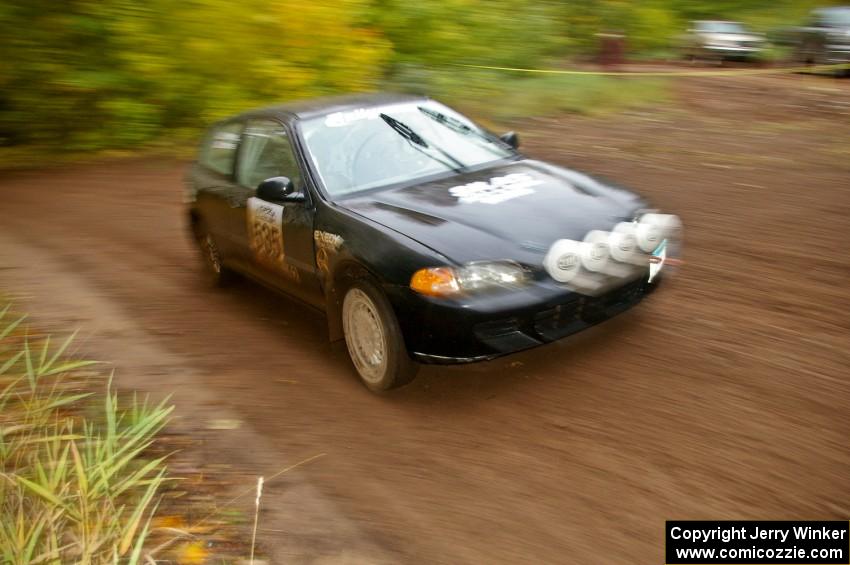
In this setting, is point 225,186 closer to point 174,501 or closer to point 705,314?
point 174,501

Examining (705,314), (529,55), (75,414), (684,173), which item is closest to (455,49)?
(529,55)

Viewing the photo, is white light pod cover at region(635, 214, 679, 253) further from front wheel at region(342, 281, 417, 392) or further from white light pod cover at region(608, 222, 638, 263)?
front wheel at region(342, 281, 417, 392)

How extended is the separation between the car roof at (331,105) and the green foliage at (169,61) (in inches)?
254

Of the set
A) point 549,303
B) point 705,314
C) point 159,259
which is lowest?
point 159,259

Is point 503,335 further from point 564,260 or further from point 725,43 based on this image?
point 725,43

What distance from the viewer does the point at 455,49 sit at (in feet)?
51.0

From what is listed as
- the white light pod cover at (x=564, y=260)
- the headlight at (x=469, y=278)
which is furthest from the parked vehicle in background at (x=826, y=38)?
the headlight at (x=469, y=278)

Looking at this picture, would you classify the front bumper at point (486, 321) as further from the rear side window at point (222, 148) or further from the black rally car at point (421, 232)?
the rear side window at point (222, 148)

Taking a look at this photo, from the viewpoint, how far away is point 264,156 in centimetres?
545

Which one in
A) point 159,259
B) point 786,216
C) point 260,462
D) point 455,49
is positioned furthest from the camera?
point 455,49

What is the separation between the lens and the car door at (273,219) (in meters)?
4.89

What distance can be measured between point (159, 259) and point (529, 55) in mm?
11957

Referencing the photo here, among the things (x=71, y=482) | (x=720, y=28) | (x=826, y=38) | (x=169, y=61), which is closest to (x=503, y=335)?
(x=71, y=482)

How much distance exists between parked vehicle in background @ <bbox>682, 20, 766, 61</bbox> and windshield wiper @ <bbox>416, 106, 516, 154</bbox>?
16693 mm
